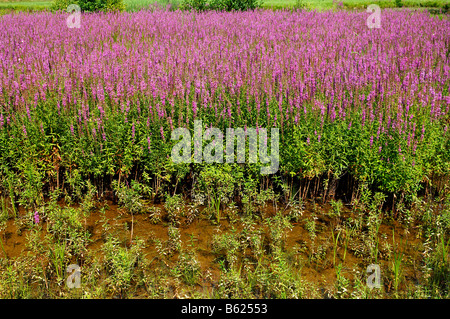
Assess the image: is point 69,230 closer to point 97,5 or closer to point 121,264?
point 121,264

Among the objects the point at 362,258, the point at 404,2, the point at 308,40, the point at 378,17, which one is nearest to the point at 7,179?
the point at 362,258

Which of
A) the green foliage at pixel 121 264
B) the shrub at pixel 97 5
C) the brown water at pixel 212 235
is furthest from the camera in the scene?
the shrub at pixel 97 5

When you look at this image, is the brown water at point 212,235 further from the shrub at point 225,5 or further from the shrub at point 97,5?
the shrub at point 225,5

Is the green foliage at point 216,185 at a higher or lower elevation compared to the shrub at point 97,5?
lower

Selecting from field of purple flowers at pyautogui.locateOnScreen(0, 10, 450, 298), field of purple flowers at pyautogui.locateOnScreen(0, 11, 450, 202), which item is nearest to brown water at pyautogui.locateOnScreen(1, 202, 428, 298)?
field of purple flowers at pyautogui.locateOnScreen(0, 10, 450, 298)

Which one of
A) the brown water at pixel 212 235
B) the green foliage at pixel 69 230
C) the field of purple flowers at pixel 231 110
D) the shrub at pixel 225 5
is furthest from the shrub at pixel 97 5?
the green foliage at pixel 69 230

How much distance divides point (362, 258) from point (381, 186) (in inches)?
39.0

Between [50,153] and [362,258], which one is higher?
[50,153]

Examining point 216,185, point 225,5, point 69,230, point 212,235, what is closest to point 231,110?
point 216,185

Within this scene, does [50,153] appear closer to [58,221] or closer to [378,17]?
[58,221]

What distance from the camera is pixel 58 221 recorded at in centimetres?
418

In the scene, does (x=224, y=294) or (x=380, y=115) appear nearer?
(x=224, y=294)

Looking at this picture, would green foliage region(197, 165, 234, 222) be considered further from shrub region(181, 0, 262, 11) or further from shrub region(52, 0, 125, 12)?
shrub region(52, 0, 125, 12)
